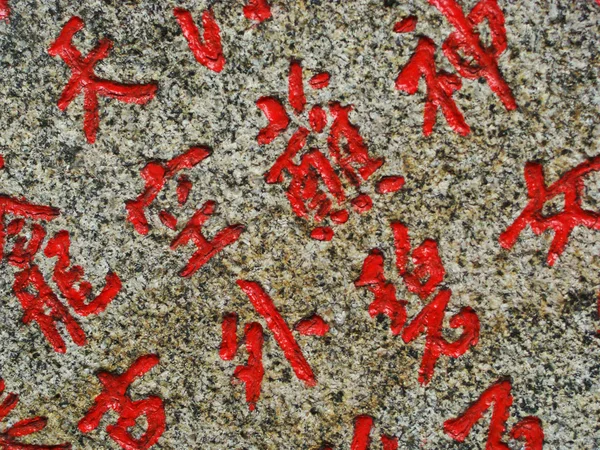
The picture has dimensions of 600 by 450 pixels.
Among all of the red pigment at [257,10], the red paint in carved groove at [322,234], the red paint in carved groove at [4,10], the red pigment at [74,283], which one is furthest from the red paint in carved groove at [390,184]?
the red paint in carved groove at [4,10]

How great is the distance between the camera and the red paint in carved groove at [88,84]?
1.06 m

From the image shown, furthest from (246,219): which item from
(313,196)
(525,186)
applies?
(525,186)

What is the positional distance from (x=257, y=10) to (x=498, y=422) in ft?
2.84

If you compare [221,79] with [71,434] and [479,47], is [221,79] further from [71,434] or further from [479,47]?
[71,434]

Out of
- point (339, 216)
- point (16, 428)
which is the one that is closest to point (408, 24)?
point (339, 216)

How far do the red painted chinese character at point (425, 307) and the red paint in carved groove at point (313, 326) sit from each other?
0.09 meters

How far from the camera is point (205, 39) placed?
106 cm

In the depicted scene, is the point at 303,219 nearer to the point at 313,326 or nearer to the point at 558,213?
the point at 313,326

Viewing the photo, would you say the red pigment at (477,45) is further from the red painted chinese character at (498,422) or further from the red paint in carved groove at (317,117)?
the red painted chinese character at (498,422)

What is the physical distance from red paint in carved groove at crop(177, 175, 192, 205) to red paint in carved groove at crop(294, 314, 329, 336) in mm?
314

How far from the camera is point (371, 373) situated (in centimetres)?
111

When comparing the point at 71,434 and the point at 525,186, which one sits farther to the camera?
the point at 71,434

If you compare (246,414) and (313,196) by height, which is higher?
(313,196)

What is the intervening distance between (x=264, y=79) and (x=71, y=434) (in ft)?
2.55
